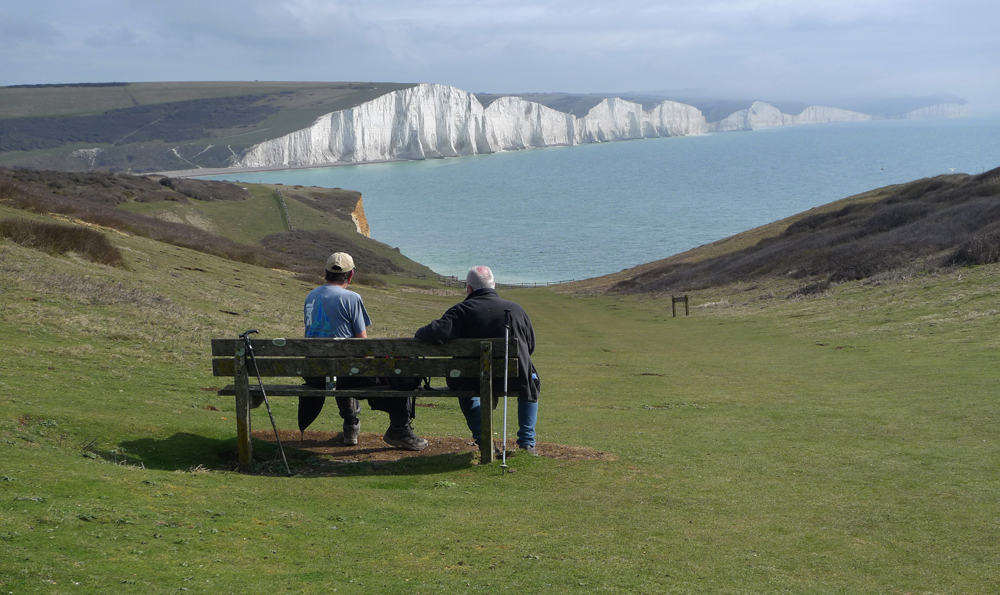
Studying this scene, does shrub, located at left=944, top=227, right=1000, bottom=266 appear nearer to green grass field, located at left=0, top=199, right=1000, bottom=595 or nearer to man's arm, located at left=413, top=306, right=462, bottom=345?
green grass field, located at left=0, top=199, right=1000, bottom=595

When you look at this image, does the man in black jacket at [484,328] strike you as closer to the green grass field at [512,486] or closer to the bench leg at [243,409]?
the green grass field at [512,486]

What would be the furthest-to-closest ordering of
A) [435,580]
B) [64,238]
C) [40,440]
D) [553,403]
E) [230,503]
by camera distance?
[64,238] < [553,403] < [40,440] < [230,503] < [435,580]

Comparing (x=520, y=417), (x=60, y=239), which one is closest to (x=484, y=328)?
(x=520, y=417)

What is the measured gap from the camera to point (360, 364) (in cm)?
827

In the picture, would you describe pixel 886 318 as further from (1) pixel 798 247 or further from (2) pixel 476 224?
(2) pixel 476 224

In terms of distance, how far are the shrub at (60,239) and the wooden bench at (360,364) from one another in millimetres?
17107

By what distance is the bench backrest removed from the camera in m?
8.27

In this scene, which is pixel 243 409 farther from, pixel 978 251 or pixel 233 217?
pixel 233 217

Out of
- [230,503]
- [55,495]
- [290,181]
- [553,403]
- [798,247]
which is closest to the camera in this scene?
[55,495]

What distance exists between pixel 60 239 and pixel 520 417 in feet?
66.8

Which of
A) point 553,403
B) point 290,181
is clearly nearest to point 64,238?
point 553,403

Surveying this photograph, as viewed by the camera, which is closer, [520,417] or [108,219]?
[520,417]

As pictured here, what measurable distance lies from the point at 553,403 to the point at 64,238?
1773cm

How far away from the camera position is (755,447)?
10.6m
